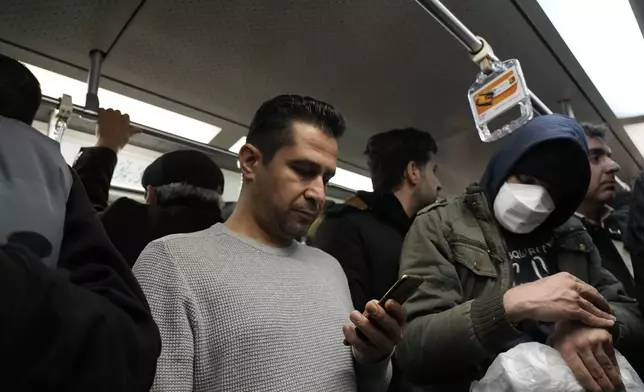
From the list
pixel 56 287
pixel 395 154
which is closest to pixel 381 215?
pixel 395 154

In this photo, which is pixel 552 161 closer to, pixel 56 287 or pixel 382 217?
pixel 382 217

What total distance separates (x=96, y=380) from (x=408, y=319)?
768 mm

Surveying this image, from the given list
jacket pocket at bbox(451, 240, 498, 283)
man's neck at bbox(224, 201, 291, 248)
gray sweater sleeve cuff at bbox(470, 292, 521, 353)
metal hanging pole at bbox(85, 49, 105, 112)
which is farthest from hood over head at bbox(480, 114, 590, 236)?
metal hanging pole at bbox(85, 49, 105, 112)

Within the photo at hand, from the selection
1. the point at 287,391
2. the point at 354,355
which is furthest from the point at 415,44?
the point at 287,391

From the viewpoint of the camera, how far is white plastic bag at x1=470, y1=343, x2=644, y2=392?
0.90 m

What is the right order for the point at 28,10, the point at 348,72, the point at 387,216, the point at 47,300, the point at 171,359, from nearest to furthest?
the point at 47,300
the point at 171,359
the point at 28,10
the point at 387,216
the point at 348,72

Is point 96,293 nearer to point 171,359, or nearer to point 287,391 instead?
point 171,359

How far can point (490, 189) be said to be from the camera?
136 cm

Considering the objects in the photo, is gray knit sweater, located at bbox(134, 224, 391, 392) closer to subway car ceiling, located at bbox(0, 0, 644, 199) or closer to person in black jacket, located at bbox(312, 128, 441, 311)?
person in black jacket, located at bbox(312, 128, 441, 311)

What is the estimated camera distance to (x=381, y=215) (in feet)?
5.06

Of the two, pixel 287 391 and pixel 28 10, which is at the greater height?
pixel 28 10

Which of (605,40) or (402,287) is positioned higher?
(605,40)

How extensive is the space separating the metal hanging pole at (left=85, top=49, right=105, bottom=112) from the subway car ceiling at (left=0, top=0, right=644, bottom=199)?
33 mm

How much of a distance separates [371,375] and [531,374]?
1.10 feet
